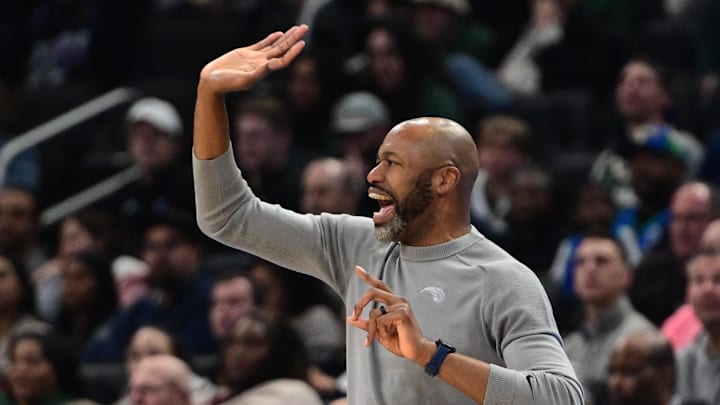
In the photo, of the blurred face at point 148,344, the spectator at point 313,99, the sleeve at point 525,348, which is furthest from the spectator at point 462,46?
the sleeve at point 525,348

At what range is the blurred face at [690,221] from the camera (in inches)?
278

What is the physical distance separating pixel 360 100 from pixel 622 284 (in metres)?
2.08

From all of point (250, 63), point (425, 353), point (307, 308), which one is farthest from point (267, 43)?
point (307, 308)

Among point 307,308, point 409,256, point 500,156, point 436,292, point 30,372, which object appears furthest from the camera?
point 500,156

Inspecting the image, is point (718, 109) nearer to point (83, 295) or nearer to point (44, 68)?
point (83, 295)

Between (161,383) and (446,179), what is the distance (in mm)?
2913

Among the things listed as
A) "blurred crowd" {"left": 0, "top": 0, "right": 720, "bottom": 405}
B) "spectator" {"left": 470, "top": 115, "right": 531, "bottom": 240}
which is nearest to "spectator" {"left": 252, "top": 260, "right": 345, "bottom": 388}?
"blurred crowd" {"left": 0, "top": 0, "right": 720, "bottom": 405}

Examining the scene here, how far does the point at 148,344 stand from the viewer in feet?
22.3

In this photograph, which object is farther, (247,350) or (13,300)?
(13,300)

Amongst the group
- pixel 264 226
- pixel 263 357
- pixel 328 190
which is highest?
pixel 264 226

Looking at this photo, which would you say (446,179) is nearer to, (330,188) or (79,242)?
(330,188)

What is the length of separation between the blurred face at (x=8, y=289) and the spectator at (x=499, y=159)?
7.30ft

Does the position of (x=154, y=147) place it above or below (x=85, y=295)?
above

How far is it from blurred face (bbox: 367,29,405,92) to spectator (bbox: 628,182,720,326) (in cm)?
198
